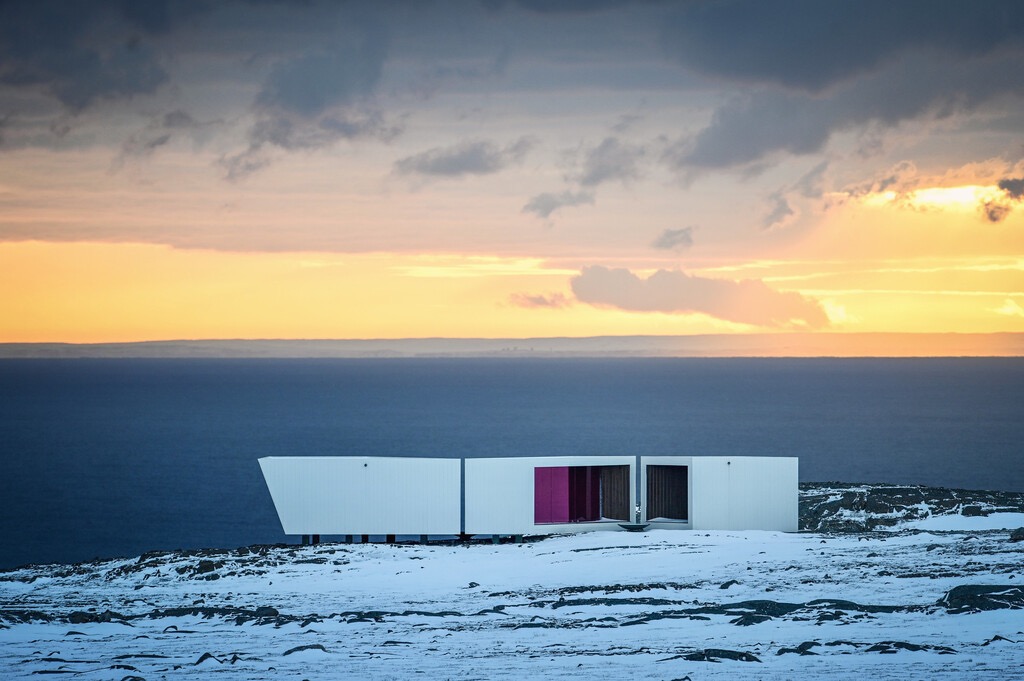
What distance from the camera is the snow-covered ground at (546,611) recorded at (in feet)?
53.4

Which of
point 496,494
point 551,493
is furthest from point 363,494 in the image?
point 551,493

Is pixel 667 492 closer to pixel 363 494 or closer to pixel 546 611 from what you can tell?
pixel 363 494

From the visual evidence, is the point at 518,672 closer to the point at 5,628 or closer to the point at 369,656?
the point at 369,656

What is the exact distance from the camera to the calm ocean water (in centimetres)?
5884

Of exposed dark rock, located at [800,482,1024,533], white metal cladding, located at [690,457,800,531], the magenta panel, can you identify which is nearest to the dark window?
white metal cladding, located at [690,457,800,531]

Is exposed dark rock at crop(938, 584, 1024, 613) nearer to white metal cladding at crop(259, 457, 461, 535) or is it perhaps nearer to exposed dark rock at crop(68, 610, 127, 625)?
white metal cladding at crop(259, 457, 461, 535)

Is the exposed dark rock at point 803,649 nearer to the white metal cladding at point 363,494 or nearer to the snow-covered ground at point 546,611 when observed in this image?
the snow-covered ground at point 546,611

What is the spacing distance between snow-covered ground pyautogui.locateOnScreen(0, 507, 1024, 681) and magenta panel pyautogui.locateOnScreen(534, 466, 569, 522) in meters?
2.20

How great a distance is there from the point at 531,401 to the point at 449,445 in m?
73.8

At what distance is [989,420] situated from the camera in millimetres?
127312

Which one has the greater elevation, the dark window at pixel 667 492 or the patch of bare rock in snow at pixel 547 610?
the dark window at pixel 667 492

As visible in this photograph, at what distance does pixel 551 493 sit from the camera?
27.9 metres

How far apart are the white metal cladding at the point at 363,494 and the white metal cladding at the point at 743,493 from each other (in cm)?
607

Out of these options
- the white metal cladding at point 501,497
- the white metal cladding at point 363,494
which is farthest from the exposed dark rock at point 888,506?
the white metal cladding at point 363,494
